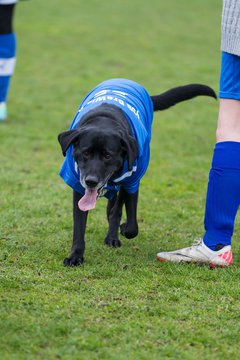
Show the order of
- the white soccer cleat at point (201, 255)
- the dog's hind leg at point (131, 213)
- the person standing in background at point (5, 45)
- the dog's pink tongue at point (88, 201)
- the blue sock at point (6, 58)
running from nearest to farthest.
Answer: the dog's pink tongue at point (88, 201), the white soccer cleat at point (201, 255), the dog's hind leg at point (131, 213), the person standing in background at point (5, 45), the blue sock at point (6, 58)

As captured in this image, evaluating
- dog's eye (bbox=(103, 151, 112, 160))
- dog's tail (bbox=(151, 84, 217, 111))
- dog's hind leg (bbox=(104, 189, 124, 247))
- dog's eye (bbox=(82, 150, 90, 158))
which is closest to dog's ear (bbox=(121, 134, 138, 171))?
dog's eye (bbox=(103, 151, 112, 160))

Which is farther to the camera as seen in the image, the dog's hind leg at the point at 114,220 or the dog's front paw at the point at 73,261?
the dog's hind leg at the point at 114,220

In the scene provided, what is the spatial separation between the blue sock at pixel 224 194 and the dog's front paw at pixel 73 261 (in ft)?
2.54

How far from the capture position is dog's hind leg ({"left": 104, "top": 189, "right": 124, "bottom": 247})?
4816mm

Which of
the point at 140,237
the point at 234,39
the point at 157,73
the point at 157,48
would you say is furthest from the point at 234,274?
the point at 157,48

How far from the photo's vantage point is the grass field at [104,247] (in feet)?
10.7

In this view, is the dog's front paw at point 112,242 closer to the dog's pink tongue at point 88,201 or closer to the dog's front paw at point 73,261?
the dog's front paw at point 73,261

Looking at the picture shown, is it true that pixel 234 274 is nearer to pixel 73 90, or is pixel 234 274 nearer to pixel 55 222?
pixel 55 222

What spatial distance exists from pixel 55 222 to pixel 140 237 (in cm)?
64

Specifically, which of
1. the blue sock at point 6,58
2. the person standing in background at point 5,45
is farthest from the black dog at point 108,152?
the blue sock at point 6,58

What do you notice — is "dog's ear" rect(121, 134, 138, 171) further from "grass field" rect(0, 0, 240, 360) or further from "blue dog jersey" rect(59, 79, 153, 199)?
"grass field" rect(0, 0, 240, 360)

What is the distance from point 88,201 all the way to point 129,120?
0.58 metres

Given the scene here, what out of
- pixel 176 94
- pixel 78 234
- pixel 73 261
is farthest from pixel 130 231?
pixel 176 94

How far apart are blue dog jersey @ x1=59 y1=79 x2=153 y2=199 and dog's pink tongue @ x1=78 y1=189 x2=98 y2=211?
0.25ft
